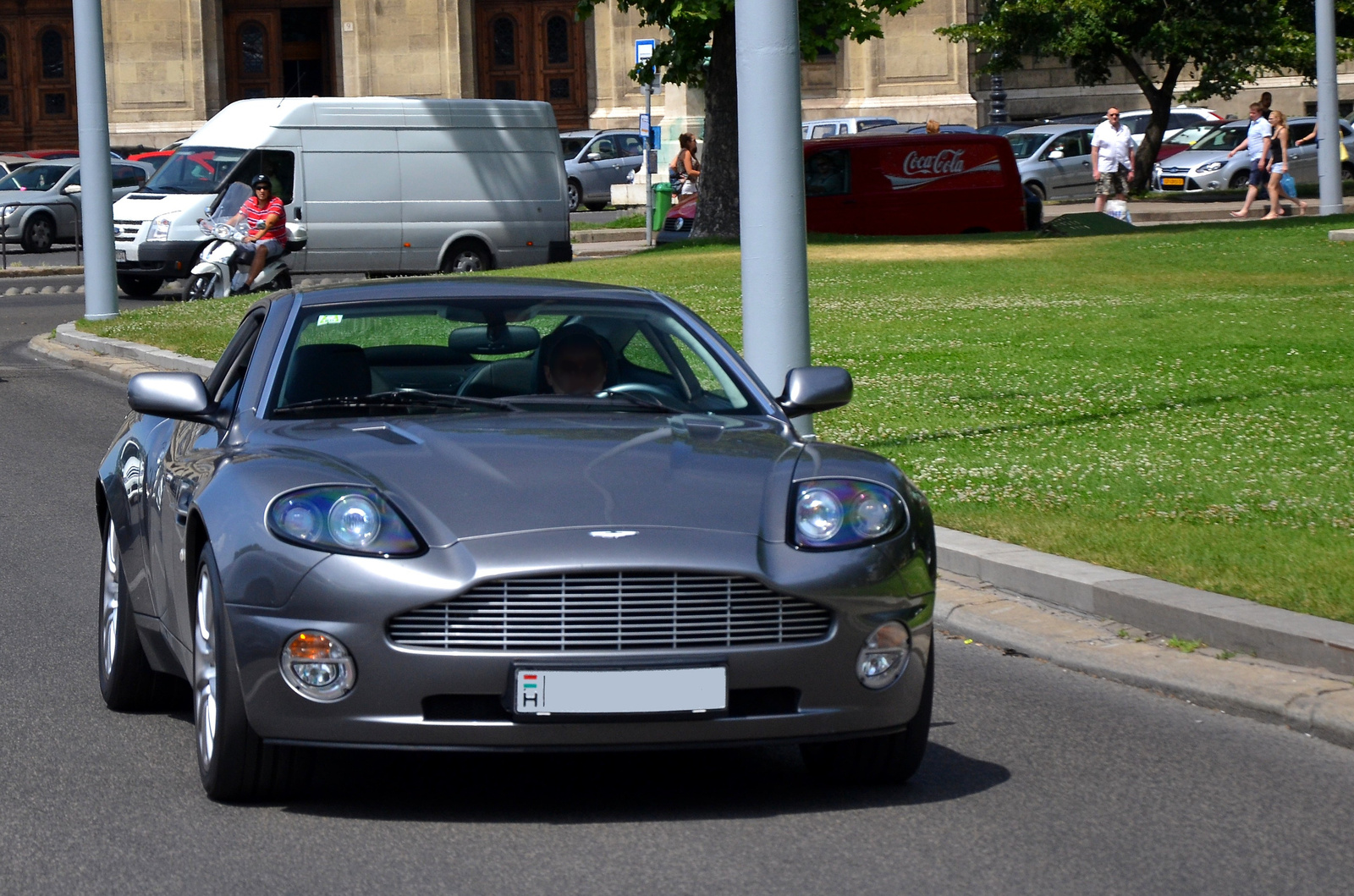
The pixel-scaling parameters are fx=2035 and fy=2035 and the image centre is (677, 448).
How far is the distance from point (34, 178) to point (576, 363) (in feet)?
110

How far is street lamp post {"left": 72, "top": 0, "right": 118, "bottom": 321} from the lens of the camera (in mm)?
21266

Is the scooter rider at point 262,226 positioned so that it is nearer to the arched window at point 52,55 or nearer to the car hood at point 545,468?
the car hood at point 545,468

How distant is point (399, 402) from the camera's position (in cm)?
573

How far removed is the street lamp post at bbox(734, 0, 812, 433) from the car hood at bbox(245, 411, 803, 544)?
17.2ft

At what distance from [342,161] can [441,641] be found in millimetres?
22273

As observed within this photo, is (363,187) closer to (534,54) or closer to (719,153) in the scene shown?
(719,153)

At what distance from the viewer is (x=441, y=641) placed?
15.0ft

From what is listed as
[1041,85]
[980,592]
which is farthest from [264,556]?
[1041,85]

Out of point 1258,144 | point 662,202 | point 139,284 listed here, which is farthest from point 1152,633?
point 662,202

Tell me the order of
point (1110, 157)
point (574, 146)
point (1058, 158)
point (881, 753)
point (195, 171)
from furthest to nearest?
point (574, 146) → point (1058, 158) → point (1110, 157) → point (195, 171) → point (881, 753)

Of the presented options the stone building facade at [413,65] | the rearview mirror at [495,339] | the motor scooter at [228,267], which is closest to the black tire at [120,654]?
the rearview mirror at [495,339]

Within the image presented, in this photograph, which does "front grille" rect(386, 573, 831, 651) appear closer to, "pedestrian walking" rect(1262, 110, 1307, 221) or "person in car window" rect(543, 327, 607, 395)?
Result: "person in car window" rect(543, 327, 607, 395)

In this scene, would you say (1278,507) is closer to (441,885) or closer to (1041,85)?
(441,885)

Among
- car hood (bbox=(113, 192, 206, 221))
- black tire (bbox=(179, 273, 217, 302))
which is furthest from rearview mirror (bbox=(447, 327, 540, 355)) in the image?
car hood (bbox=(113, 192, 206, 221))
